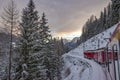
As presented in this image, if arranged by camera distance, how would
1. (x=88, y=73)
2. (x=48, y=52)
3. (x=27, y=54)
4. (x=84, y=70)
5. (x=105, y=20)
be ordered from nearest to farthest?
(x=27, y=54), (x=88, y=73), (x=48, y=52), (x=84, y=70), (x=105, y=20)

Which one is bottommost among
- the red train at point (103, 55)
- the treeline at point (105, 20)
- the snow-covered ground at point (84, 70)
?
the snow-covered ground at point (84, 70)

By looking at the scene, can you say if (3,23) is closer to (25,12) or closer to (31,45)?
(25,12)

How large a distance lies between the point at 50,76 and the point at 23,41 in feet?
47.4

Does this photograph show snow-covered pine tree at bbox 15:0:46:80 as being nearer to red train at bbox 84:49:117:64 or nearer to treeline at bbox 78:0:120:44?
red train at bbox 84:49:117:64

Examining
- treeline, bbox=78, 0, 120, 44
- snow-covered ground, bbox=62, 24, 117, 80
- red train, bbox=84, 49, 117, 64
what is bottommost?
snow-covered ground, bbox=62, 24, 117, 80

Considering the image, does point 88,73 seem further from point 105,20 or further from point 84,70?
point 105,20

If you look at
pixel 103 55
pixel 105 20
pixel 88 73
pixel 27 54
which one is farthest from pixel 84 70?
pixel 105 20

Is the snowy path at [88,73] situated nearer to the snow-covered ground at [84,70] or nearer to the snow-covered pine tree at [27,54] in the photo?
the snow-covered ground at [84,70]

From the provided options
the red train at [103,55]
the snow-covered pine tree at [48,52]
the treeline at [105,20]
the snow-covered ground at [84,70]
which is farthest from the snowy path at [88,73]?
the treeline at [105,20]

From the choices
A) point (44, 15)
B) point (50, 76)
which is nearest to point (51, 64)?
point (50, 76)

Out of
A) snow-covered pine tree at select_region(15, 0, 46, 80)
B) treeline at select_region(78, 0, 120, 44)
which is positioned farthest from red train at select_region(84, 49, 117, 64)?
treeline at select_region(78, 0, 120, 44)

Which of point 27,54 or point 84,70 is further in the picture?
point 84,70

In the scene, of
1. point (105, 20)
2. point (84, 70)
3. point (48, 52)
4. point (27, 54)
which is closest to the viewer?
point (27, 54)

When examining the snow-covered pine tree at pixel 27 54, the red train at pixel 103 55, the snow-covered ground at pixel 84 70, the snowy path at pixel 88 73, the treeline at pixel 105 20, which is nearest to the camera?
the red train at pixel 103 55
